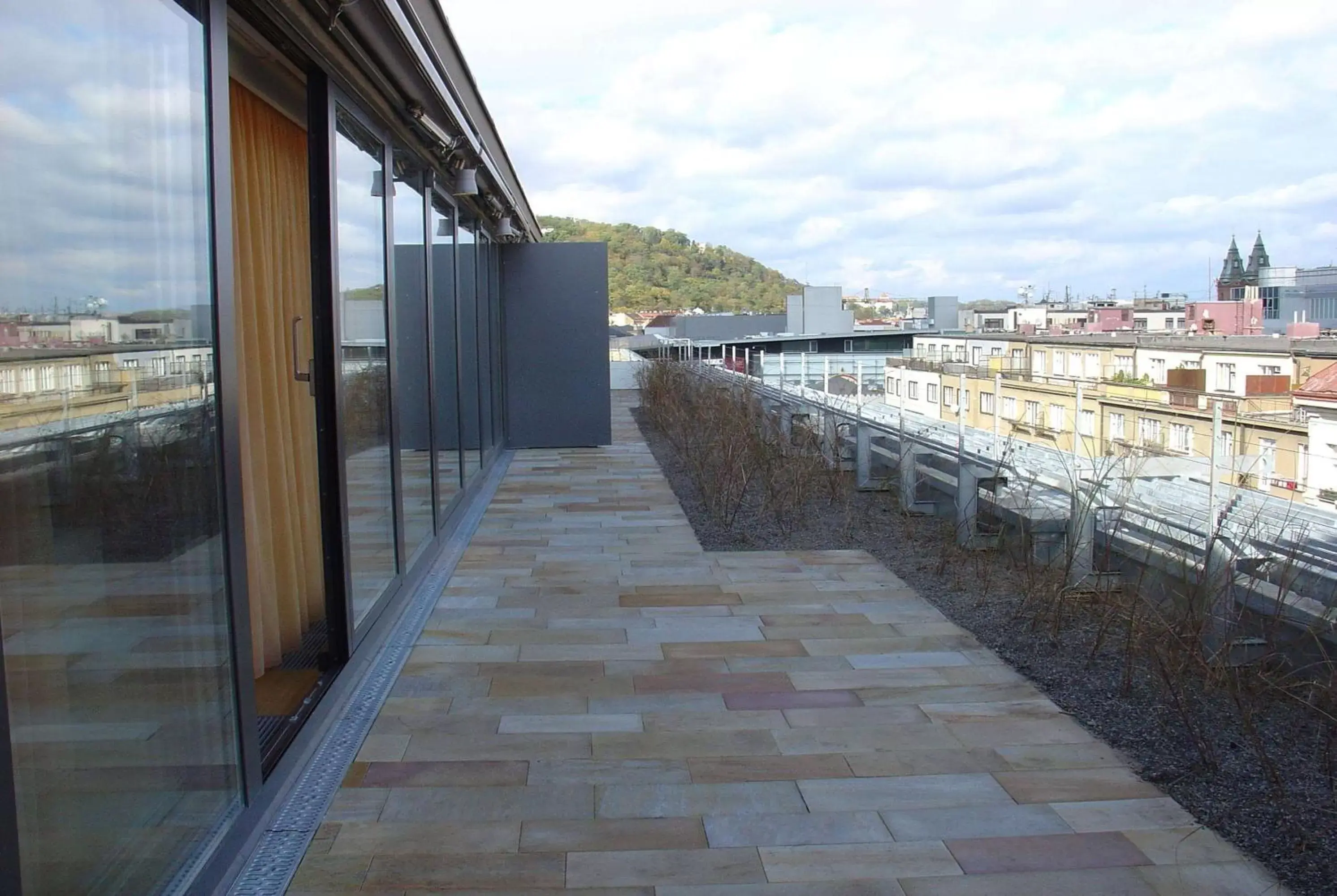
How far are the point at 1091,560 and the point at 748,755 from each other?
2.06 m

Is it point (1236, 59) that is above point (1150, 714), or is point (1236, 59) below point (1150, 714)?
above

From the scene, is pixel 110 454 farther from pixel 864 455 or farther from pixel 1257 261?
pixel 1257 261

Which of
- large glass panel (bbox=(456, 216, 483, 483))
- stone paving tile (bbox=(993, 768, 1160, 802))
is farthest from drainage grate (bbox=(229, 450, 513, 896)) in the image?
large glass panel (bbox=(456, 216, 483, 483))

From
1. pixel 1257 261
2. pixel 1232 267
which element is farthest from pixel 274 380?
pixel 1232 267

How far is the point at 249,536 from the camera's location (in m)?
3.44

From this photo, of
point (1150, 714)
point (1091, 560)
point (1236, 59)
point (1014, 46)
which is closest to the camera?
point (1150, 714)

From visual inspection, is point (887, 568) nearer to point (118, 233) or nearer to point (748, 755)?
point (748, 755)

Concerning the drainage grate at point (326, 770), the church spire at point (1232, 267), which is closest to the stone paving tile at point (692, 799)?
the drainage grate at point (326, 770)

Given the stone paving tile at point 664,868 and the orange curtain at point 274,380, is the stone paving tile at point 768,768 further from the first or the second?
the orange curtain at point 274,380

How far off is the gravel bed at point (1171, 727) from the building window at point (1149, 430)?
0.76 metres

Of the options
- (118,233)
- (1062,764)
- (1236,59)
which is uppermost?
(1236,59)

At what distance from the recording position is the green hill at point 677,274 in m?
29.7

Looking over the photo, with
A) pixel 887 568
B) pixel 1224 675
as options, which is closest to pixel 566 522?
pixel 887 568

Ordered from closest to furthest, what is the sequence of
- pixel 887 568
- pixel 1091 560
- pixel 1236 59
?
pixel 1091 560 → pixel 887 568 → pixel 1236 59
